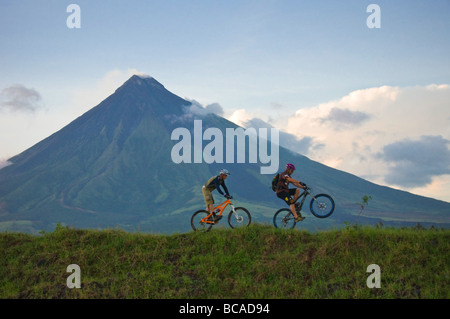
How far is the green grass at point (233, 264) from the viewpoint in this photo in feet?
48.1

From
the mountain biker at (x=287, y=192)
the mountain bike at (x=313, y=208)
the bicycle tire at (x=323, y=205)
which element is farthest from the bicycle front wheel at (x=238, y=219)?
the bicycle tire at (x=323, y=205)

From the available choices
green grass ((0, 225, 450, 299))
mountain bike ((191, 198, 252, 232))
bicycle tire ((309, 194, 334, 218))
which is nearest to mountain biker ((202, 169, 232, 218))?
mountain bike ((191, 198, 252, 232))

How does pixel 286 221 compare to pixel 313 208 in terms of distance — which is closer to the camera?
pixel 313 208

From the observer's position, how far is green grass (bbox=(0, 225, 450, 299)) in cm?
1465

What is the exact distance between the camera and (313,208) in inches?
738

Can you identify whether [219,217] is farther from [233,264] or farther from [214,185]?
[233,264]

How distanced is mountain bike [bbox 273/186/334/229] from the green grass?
846mm

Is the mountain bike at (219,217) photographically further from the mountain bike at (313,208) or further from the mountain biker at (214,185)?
Result: the mountain bike at (313,208)

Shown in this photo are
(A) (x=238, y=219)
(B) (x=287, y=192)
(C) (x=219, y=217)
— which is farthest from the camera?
(C) (x=219, y=217)

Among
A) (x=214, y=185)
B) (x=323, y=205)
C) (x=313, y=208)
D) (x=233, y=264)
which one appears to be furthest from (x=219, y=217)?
(x=323, y=205)

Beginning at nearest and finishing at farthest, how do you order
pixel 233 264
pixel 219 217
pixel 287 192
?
pixel 233 264 → pixel 287 192 → pixel 219 217

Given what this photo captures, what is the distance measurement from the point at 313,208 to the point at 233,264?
4.64 meters
